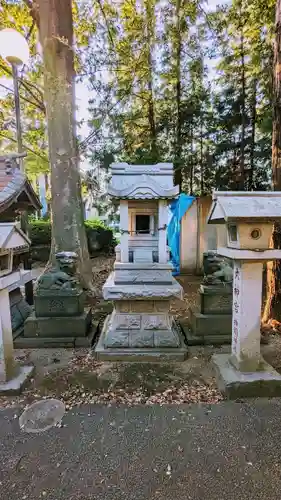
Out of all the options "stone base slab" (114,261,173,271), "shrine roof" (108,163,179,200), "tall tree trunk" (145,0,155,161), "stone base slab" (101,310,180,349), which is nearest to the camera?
"shrine roof" (108,163,179,200)

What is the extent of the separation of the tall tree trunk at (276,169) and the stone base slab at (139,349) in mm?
1780

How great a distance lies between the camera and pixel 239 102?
8.12 meters

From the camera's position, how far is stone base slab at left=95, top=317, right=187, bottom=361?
3.59 meters

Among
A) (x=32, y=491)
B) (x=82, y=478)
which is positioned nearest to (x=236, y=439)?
(x=82, y=478)

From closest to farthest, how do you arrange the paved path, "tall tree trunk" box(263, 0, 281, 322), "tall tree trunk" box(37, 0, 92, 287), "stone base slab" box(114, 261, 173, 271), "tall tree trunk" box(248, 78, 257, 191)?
the paved path, "stone base slab" box(114, 261, 173, 271), "tall tree trunk" box(263, 0, 281, 322), "tall tree trunk" box(37, 0, 92, 287), "tall tree trunk" box(248, 78, 257, 191)

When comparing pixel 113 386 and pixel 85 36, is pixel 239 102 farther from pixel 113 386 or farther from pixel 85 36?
pixel 113 386

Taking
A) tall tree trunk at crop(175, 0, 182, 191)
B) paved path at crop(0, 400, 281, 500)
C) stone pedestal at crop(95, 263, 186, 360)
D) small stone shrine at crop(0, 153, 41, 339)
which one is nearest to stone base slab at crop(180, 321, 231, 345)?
stone pedestal at crop(95, 263, 186, 360)

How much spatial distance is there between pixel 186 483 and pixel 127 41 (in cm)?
1085

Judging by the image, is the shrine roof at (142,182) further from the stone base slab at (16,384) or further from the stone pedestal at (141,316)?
the stone base slab at (16,384)

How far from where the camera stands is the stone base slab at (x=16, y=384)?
2.84 metres

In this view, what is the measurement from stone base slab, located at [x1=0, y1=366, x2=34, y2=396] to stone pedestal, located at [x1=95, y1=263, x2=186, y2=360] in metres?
0.94

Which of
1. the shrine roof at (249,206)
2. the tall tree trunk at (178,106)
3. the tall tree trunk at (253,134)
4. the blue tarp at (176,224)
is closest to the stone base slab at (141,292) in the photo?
the shrine roof at (249,206)

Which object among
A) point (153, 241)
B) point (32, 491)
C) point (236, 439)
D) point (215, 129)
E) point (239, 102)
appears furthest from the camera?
point (215, 129)

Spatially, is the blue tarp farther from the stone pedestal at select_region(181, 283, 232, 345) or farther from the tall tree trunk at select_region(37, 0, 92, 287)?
the stone pedestal at select_region(181, 283, 232, 345)
